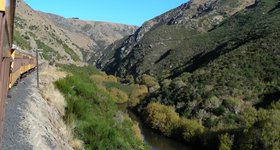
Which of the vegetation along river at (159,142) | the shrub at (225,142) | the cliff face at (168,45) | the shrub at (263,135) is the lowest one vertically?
the vegetation along river at (159,142)

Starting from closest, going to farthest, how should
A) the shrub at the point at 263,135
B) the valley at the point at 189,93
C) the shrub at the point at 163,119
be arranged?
the valley at the point at 189,93
the shrub at the point at 263,135
the shrub at the point at 163,119

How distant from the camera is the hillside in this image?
197 feet

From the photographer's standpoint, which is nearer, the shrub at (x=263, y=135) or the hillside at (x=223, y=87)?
the shrub at (x=263, y=135)

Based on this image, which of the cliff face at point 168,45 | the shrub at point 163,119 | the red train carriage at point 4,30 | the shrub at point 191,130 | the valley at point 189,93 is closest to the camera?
the red train carriage at point 4,30

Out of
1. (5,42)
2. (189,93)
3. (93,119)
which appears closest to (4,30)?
(5,42)

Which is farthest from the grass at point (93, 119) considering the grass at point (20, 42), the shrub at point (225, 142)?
the grass at point (20, 42)

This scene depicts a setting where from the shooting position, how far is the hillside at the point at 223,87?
5997cm

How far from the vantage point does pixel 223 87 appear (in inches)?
3378

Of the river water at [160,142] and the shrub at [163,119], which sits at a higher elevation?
the shrub at [163,119]

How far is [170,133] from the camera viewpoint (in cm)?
7094

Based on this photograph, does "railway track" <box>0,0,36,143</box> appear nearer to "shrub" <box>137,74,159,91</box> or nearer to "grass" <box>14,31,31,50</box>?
"grass" <box>14,31,31,50</box>

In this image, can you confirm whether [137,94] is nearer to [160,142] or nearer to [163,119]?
[163,119]

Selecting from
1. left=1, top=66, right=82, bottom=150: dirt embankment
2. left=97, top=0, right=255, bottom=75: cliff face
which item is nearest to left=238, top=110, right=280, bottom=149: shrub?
left=1, top=66, right=82, bottom=150: dirt embankment

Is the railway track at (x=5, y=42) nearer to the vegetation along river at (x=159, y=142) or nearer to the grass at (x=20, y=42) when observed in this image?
the vegetation along river at (x=159, y=142)
